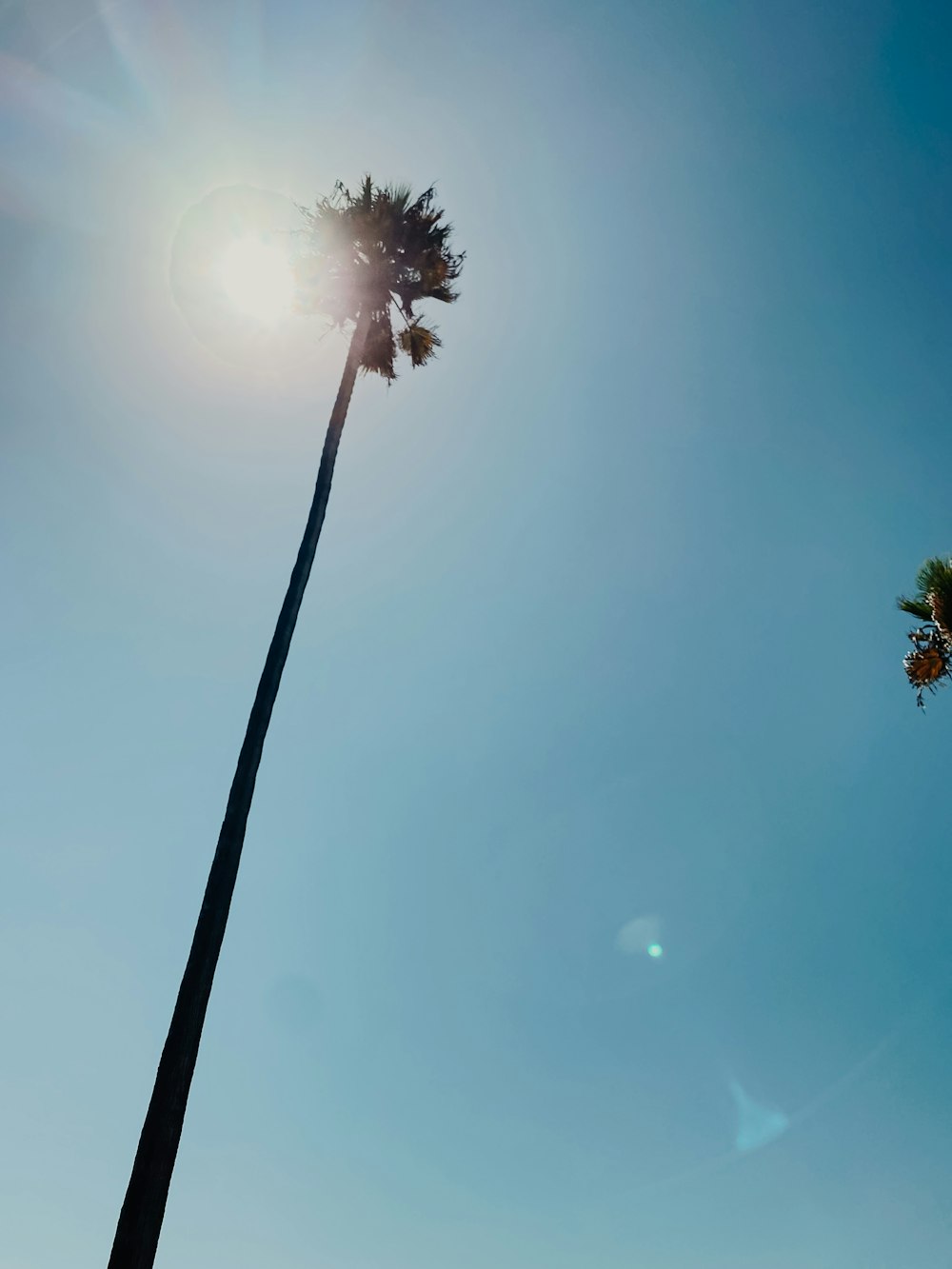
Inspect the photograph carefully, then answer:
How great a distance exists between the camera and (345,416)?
13.0m

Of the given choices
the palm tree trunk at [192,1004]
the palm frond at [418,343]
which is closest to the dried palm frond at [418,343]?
the palm frond at [418,343]

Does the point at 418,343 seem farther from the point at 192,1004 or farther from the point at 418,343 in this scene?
the point at 192,1004

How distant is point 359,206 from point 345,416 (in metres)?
4.70

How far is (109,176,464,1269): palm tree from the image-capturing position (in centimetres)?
644

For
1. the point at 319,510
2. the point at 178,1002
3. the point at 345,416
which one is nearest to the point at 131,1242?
the point at 178,1002

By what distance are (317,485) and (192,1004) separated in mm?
7916

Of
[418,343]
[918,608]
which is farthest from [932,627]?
[418,343]

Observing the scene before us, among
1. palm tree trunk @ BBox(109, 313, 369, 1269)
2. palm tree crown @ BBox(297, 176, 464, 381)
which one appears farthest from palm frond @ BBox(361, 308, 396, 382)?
palm tree trunk @ BBox(109, 313, 369, 1269)

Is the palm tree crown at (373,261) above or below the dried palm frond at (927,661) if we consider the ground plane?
above

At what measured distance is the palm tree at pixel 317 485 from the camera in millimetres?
6438

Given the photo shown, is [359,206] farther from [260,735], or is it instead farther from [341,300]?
[260,735]

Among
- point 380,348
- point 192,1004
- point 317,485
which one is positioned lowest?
point 192,1004

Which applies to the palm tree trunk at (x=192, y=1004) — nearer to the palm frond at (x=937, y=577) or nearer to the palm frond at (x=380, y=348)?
the palm frond at (x=380, y=348)

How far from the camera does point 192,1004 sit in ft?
24.0
